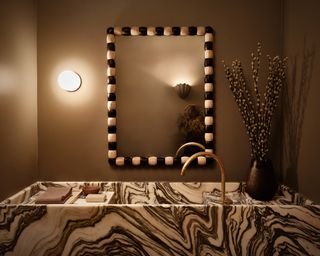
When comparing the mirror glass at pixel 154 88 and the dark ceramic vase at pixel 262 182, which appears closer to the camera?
the dark ceramic vase at pixel 262 182

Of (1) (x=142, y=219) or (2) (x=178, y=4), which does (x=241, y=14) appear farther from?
(1) (x=142, y=219)

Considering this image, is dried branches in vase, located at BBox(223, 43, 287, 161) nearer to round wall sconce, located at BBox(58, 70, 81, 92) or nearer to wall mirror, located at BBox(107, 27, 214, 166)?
wall mirror, located at BBox(107, 27, 214, 166)

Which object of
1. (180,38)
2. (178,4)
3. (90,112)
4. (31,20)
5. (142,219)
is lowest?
(142,219)

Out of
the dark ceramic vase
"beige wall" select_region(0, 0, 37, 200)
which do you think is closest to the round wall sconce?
"beige wall" select_region(0, 0, 37, 200)

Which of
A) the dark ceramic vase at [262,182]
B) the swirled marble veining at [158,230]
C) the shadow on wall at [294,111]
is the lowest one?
the swirled marble veining at [158,230]

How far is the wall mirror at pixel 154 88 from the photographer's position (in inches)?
67.8

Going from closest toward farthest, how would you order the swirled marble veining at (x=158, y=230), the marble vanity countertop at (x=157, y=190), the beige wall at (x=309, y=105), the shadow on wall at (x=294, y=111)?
the swirled marble veining at (x=158, y=230) < the beige wall at (x=309, y=105) < the shadow on wall at (x=294, y=111) < the marble vanity countertop at (x=157, y=190)

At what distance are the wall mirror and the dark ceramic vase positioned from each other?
313 millimetres

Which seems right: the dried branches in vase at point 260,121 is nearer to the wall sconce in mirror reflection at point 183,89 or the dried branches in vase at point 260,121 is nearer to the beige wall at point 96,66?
the beige wall at point 96,66

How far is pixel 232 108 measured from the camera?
176 centimetres

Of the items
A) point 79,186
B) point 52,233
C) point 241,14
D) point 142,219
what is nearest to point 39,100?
point 79,186

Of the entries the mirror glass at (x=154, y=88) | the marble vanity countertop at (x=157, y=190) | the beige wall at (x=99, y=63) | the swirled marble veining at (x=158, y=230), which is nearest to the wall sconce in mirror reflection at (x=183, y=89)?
the mirror glass at (x=154, y=88)

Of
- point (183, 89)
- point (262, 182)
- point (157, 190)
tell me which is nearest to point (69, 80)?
point (183, 89)

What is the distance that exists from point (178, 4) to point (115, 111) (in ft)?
2.61
